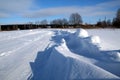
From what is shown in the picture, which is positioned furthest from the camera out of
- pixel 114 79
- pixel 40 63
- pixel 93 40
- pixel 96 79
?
pixel 93 40

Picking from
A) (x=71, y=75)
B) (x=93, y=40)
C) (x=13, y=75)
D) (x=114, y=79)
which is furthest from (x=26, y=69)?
(x=93, y=40)

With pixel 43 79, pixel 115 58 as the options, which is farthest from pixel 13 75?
pixel 115 58

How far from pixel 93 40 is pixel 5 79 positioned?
24.1 ft

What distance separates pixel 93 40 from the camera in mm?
12141

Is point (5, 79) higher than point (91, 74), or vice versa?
point (91, 74)

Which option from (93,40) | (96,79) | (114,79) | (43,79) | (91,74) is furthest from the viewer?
(93,40)

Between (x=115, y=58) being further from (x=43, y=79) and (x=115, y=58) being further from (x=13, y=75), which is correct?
(x=13, y=75)

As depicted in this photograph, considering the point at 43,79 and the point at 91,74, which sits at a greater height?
the point at 91,74

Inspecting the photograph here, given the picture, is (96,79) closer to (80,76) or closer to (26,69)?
(80,76)

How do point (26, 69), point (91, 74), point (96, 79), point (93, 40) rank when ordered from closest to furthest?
point (96, 79) < point (91, 74) < point (26, 69) < point (93, 40)

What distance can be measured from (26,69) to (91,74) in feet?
10.5

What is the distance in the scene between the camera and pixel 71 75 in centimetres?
503

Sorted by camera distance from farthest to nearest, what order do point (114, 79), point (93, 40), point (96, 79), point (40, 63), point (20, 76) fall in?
point (93, 40)
point (40, 63)
point (20, 76)
point (96, 79)
point (114, 79)

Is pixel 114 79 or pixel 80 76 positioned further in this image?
pixel 80 76
